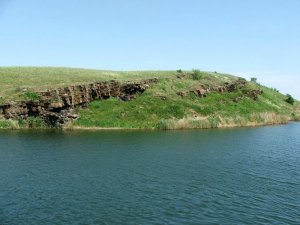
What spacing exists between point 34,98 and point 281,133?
52211mm

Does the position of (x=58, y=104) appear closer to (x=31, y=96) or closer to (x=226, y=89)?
(x=31, y=96)

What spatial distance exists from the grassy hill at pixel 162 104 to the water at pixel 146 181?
18.3 m

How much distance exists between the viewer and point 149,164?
47094 millimetres

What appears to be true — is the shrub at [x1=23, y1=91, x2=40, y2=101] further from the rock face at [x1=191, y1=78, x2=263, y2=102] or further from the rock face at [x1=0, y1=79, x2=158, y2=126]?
the rock face at [x1=191, y1=78, x2=263, y2=102]

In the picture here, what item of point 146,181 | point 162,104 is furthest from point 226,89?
point 146,181

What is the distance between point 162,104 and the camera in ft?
312

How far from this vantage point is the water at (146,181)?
2942cm

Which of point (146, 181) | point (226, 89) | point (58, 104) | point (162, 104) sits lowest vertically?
point (146, 181)

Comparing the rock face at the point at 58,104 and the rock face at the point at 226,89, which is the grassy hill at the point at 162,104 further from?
the rock face at the point at 58,104

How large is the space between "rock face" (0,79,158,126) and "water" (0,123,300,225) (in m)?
15.7

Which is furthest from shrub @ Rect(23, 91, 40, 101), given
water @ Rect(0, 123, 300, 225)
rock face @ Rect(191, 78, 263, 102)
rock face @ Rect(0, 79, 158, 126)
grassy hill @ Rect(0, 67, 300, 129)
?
rock face @ Rect(191, 78, 263, 102)

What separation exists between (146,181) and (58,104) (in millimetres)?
50181

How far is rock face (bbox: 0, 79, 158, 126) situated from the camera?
82562 millimetres

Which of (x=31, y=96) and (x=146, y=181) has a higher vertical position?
(x=31, y=96)
